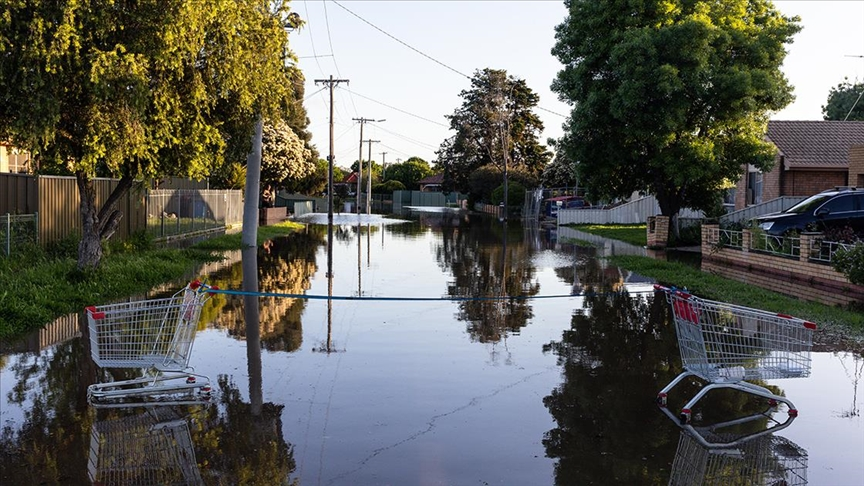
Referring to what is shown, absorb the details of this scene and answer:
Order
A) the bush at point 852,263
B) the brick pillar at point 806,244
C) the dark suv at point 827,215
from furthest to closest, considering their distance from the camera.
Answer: the dark suv at point 827,215, the brick pillar at point 806,244, the bush at point 852,263

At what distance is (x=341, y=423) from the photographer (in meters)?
7.73

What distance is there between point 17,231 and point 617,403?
14600 mm

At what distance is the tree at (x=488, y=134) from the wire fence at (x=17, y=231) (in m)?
63.8

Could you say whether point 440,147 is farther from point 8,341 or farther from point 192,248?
point 8,341

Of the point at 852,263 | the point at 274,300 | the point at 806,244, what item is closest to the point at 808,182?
the point at 806,244

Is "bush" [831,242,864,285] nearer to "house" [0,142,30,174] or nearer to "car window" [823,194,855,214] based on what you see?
"car window" [823,194,855,214]

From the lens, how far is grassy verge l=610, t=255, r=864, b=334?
13711mm

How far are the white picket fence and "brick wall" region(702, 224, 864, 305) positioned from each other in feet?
72.5

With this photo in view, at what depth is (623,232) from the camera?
41.4 metres

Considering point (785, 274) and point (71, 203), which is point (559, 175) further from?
point (71, 203)

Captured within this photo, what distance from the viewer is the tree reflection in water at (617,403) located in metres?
6.71

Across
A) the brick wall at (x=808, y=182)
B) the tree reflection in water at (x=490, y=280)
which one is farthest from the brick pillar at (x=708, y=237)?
the brick wall at (x=808, y=182)

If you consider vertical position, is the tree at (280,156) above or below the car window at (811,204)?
above

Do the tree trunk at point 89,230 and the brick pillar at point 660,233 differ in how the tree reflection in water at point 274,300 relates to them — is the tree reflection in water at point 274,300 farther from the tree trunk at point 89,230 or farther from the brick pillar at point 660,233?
the brick pillar at point 660,233
